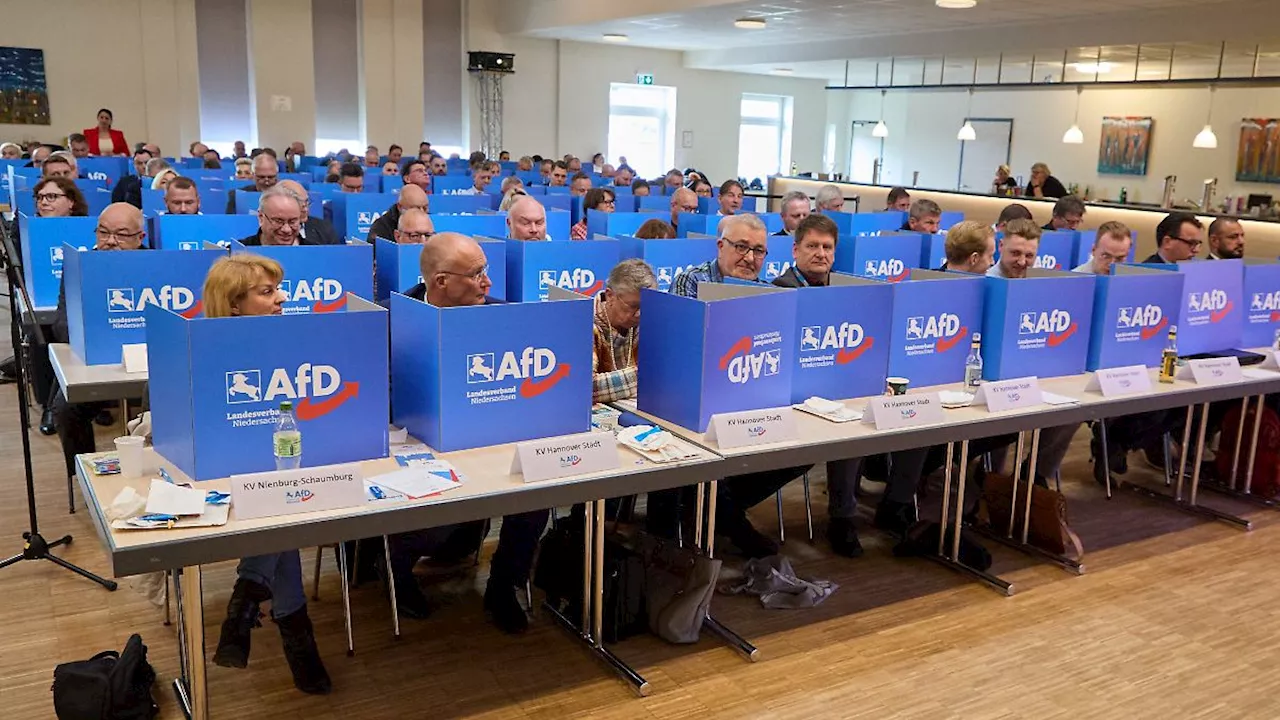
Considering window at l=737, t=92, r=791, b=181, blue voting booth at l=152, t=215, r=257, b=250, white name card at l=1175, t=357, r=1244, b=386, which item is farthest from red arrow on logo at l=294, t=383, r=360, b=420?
window at l=737, t=92, r=791, b=181

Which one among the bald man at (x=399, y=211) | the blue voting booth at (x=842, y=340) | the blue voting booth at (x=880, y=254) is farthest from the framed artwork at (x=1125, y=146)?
the blue voting booth at (x=842, y=340)

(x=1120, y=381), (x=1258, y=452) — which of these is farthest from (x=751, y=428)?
(x=1258, y=452)

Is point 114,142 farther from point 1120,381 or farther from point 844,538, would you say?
point 1120,381

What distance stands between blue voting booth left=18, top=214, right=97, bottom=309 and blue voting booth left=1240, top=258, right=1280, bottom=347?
5302 millimetres

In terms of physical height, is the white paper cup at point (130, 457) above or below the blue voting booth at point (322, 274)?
below

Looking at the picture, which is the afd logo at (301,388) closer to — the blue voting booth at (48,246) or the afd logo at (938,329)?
the afd logo at (938,329)

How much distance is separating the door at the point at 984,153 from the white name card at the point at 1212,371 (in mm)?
13858

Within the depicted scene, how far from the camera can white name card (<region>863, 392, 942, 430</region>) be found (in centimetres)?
328

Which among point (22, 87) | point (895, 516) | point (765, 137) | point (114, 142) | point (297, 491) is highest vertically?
point (22, 87)

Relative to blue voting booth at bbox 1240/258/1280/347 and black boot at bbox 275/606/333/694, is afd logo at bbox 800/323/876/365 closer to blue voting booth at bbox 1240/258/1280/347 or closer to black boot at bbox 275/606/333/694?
black boot at bbox 275/606/333/694

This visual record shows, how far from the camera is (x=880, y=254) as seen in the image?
20.3 ft

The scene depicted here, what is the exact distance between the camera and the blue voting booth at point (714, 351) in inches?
121

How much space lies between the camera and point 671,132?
19266 mm

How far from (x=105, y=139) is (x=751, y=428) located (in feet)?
41.1
